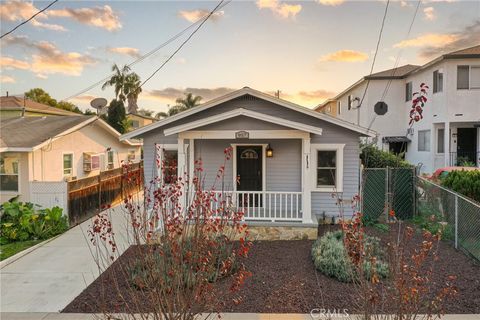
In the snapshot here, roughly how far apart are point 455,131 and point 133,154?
1880cm

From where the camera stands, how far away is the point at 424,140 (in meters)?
20.8

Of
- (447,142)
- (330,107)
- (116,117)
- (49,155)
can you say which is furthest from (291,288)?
(330,107)

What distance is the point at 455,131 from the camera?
1917cm

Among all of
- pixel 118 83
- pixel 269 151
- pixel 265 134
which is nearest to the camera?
pixel 265 134

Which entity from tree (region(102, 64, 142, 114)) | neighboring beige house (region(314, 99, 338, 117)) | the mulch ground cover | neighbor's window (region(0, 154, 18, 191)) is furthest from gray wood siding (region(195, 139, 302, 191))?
tree (region(102, 64, 142, 114))

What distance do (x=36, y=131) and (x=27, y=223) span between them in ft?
Result: 17.3

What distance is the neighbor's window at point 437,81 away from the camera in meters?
18.4

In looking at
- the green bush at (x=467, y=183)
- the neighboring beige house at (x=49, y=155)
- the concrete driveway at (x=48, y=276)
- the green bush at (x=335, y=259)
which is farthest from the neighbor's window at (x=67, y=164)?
the green bush at (x=467, y=183)

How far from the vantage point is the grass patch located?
834 centimetres

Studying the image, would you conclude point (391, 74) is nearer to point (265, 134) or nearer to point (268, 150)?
point (268, 150)

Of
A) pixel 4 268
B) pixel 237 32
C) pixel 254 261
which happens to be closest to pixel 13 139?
pixel 4 268

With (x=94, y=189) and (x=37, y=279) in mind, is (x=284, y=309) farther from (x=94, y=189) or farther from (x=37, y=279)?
(x=94, y=189)

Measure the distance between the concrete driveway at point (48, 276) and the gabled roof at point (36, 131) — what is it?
4.06 m

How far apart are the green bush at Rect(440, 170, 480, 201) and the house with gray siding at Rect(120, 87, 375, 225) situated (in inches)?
102
